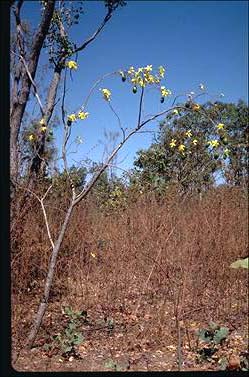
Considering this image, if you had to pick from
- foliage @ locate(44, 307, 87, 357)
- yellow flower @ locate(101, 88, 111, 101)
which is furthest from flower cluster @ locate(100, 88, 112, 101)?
foliage @ locate(44, 307, 87, 357)

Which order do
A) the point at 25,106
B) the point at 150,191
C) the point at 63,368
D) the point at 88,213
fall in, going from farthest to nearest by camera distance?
the point at 150,191
the point at 88,213
the point at 25,106
the point at 63,368

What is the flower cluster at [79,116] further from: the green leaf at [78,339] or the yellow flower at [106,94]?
the green leaf at [78,339]

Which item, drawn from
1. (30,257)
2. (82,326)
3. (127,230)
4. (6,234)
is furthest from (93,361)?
(127,230)

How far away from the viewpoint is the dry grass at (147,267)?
467 centimetres

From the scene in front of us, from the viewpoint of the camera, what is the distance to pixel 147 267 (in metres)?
5.75

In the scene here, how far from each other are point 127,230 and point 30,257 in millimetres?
1734

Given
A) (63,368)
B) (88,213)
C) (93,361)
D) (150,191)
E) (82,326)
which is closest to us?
(63,368)

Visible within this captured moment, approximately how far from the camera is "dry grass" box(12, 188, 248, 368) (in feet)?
15.3

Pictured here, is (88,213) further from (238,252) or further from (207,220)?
(238,252)

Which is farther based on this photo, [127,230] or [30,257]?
[127,230]

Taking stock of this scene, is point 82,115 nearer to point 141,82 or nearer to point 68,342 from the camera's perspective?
point 141,82

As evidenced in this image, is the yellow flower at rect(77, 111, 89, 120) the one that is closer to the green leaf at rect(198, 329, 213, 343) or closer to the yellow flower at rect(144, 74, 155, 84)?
the yellow flower at rect(144, 74, 155, 84)

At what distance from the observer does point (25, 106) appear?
4.95 metres

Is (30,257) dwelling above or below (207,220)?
below
